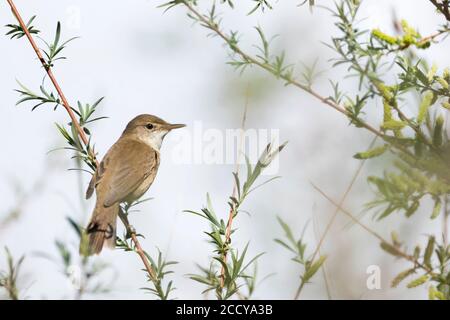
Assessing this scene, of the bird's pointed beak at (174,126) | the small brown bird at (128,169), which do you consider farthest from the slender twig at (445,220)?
the bird's pointed beak at (174,126)

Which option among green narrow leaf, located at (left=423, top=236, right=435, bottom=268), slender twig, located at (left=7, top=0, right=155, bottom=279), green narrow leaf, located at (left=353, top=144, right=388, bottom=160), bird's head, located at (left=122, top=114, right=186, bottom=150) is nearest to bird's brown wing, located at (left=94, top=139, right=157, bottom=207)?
bird's head, located at (left=122, top=114, right=186, bottom=150)

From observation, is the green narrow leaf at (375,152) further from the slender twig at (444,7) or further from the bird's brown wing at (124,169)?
the bird's brown wing at (124,169)

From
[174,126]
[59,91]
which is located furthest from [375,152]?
[174,126]

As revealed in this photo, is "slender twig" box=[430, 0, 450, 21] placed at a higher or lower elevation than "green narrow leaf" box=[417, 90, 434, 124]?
higher

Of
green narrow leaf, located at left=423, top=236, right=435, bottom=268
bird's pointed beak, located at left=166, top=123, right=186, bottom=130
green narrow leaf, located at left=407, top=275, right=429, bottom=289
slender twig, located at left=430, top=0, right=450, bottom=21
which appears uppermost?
bird's pointed beak, located at left=166, top=123, right=186, bottom=130

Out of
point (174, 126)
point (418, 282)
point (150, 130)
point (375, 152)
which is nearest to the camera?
point (418, 282)

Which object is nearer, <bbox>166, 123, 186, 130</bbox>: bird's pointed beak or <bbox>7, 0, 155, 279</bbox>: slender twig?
<bbox>7, 0, 155, 279</bbox>: slender twig

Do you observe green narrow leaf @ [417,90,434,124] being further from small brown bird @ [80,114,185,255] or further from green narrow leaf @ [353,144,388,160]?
small brown bird @ [80,114,185,255]

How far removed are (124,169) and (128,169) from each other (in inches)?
2.5

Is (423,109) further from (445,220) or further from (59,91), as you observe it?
(59,91)

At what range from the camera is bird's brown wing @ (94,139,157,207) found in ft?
16.7

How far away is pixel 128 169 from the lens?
5590 mm

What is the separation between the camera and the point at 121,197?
5074 mm
